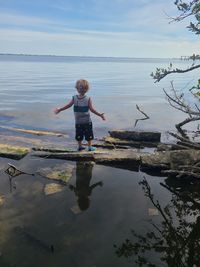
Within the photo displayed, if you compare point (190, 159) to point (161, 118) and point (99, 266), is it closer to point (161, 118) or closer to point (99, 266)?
point (99, 266)

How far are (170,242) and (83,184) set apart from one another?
2974 mm

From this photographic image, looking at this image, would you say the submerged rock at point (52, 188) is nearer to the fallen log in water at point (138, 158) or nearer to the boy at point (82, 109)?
the fallen log in water at point (138, 158)

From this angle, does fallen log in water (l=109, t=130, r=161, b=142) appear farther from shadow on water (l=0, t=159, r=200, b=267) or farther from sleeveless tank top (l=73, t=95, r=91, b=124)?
shadow on water (l=0, t=159, r=200, b=267)

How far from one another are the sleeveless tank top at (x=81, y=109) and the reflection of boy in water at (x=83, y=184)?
1.56 m

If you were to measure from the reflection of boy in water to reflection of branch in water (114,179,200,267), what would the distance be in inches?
59.1

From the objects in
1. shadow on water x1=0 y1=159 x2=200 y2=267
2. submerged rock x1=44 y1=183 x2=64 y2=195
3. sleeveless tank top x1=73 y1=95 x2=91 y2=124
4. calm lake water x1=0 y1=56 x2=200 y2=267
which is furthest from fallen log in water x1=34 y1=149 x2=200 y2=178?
submerged rock x1=44 y1=183 x2=64 y2=195

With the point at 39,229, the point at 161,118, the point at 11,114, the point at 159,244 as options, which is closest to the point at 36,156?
the point at 39,229

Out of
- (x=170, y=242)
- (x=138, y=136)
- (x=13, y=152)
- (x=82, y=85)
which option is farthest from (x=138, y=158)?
(x=170, y=242)

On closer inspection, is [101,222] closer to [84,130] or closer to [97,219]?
[97,219]

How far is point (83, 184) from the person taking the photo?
8320 mm

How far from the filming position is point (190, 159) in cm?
884

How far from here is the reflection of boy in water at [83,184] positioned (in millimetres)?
7330

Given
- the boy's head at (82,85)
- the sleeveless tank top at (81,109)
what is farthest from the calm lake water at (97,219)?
the boy's head at (82,85)

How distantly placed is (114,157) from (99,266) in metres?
4.94
